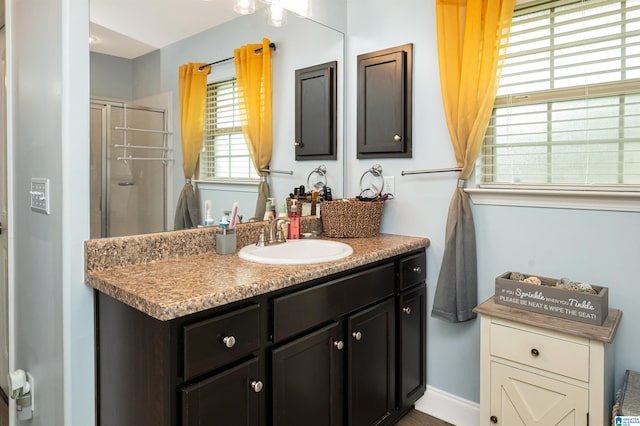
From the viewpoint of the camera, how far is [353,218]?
2.15 metres

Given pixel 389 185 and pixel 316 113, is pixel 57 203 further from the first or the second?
pixel 389 185

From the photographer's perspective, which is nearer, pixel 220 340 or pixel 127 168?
pixel 220 340

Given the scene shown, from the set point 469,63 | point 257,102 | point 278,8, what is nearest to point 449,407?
point 469,63

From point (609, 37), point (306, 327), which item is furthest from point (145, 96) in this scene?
point (609, 37)

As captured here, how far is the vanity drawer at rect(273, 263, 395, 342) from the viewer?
54.5 inches

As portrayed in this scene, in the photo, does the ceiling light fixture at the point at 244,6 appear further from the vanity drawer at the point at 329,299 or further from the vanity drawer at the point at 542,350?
the vanity drawer at the point at 542,350

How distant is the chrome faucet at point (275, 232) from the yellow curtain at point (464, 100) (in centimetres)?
78

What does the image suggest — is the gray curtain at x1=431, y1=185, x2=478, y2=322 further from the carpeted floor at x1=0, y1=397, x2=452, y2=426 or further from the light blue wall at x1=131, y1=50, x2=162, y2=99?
the light blue wall at x1=131, y1=50, x2=162, y2=99

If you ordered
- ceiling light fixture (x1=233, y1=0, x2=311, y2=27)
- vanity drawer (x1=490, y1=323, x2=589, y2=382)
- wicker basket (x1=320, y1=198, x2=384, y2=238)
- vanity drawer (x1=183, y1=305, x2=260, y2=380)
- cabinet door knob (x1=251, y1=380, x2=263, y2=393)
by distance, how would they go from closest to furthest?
vanity drawer (x1=183, y1=305, x2=260, y2=380), cabinet door knob (x1=251, y1=380, x2=263, y2=393), vanity drawer (x1=490, y1=323, x2=589, y2=382), ceiling light fixture (x1=233, y1=0, x2=311, y2=27), wicker basket (x1=320, y1=198, x2=384, y2=238)

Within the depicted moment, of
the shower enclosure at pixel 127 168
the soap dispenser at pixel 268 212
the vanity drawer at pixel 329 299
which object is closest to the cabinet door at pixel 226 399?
the vanity drawer at pixel 329 299

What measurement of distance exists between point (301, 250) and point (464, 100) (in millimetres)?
1029

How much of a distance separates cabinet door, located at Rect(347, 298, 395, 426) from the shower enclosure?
2.91ft

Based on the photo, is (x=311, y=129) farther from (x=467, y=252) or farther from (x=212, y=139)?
(x=467, y=252)

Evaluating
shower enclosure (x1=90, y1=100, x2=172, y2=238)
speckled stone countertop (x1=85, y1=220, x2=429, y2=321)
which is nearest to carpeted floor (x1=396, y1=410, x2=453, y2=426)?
speckled stone countertop (x1=85, y1=220, x2=429, y2=321)
